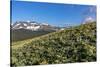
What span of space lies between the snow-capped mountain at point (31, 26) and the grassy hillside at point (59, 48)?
0.32 feet

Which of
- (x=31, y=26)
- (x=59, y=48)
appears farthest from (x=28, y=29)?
(x=59, y=48)

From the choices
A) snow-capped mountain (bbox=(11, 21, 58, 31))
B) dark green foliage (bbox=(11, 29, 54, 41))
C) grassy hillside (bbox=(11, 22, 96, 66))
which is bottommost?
grassy hillside (bbox=(11, 22, 96, 66))

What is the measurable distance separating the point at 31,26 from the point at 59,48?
1.43 feet

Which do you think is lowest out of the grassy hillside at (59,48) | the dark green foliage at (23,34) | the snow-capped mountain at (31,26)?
the grassy hillside at (59,48)

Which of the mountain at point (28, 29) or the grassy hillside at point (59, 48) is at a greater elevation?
the mountain at point (28, 29)

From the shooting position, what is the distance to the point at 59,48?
103 inches

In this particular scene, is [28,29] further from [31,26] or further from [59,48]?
[59,48]

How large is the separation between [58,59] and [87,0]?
0.84 metres

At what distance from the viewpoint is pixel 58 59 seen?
2.59 m

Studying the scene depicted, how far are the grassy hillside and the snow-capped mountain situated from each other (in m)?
0.10

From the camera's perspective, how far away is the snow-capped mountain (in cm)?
244

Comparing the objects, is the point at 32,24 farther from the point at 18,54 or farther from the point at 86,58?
the point at 86,58

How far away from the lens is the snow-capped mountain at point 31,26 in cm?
244
